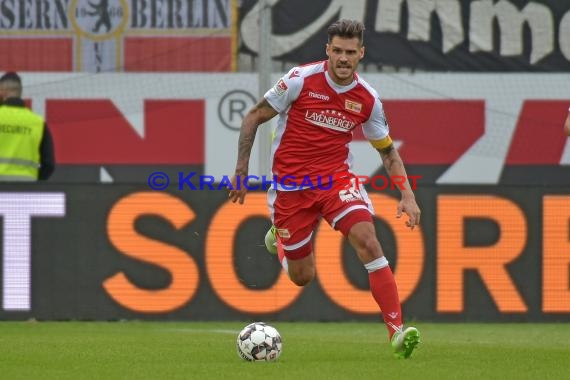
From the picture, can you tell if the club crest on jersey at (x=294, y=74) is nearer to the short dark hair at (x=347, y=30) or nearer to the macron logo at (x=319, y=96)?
the macron logo at (x=319, y=96)

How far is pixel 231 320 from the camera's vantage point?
39.9 feet

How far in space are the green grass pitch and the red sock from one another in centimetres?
24

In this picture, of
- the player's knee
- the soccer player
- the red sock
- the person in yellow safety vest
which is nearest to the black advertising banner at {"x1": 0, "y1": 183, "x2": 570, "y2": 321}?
the person in yellow safety vest

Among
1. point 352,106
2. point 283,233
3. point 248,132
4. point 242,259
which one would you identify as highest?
point 352,106

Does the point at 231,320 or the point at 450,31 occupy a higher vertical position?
the point at 450,31

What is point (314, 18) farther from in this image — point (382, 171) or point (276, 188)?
point (276, 188)

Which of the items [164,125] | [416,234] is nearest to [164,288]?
[416,234]

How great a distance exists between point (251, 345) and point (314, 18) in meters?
9.00

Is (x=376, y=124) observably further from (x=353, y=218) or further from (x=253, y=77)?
(x=253, y=77)

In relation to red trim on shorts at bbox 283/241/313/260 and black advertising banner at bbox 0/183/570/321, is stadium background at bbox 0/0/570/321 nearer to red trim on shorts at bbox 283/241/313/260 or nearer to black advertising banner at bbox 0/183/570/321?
black advertising banner at bbox 0/183/570/321

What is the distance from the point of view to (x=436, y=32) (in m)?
16.8

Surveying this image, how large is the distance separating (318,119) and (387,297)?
4.09ft

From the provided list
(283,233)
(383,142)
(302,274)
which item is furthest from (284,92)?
(302,274)

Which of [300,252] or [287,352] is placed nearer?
[287,352]
